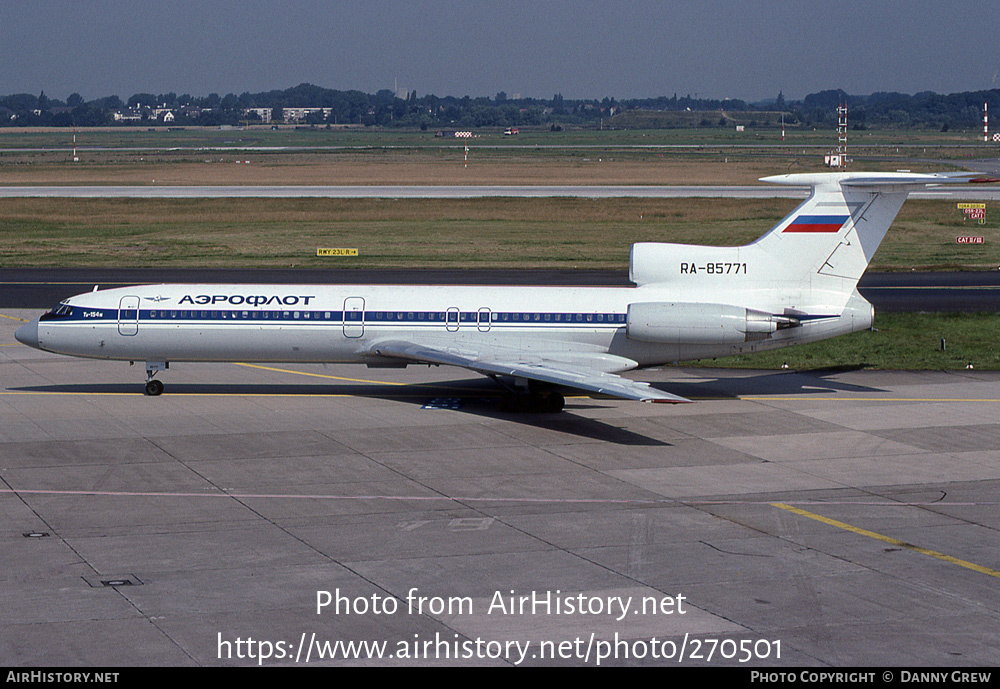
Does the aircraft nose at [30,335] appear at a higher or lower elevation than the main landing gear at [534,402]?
higher

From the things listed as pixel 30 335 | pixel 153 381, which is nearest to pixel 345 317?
pixel 153 381

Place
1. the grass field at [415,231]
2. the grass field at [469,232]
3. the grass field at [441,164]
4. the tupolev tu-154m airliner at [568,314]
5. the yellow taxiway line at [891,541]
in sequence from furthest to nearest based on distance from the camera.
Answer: the grass field at [441,164], the grass field at [415,231], the grass field at [469,232], the tupolev tu-154m airliner at [568,314], the yellow taxiway line at [891,541]

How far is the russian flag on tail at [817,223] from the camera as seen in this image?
3331cm

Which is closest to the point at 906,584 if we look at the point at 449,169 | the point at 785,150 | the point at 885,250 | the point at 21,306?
the point at 21,306

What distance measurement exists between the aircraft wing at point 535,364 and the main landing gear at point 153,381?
6.62 meters

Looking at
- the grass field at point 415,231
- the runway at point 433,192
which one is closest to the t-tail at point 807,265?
the grass field at point 415,231

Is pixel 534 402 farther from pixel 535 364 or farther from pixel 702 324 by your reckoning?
pixel 702 324

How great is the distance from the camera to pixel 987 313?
47.4m

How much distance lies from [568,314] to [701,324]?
3.84 m

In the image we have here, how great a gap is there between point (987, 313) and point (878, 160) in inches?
4407

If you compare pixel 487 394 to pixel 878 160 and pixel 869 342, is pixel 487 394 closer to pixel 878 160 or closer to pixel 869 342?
pixel 869 342

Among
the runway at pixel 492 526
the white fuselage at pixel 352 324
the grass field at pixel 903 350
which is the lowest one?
the runway at pixel 492 526

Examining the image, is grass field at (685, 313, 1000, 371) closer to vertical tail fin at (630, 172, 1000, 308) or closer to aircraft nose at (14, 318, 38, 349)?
vertical tail fin at (630, 172, 1000, 308)

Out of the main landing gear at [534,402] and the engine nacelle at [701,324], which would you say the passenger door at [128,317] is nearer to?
the main landing gear at [534,402]
